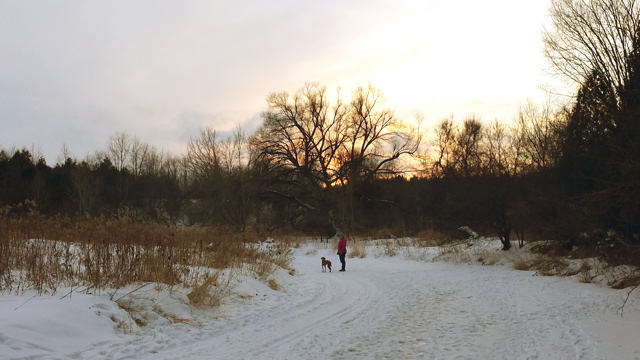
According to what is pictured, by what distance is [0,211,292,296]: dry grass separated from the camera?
6.98 metres

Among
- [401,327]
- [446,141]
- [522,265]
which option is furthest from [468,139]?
[401,327]

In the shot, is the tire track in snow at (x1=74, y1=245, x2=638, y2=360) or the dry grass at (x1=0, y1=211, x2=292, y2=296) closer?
the tire track in snow at (x1=74, y1=245, x2=638, y2=360)

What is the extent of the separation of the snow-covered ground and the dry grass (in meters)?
0.55

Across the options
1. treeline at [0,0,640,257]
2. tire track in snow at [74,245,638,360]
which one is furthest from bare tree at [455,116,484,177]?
tire track in snow at [74,245,638,360]

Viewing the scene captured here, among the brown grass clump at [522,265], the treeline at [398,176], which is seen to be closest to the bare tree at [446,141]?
the treeline at [398,176]

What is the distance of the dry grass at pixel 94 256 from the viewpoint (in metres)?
6.98

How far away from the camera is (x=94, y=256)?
25.8ft

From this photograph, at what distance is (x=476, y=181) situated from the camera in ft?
67.4

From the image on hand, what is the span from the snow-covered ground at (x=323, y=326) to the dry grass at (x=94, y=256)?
55 centimetres

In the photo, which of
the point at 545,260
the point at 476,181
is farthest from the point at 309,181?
the point at 545,260

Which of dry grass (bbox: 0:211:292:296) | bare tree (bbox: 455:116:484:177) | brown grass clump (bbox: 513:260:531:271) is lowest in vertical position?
brown grass clump (bbox: 513:260:531:271)

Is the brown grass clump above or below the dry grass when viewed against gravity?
below

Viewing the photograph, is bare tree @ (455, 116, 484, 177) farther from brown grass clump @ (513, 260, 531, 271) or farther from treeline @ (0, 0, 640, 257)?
brown grass clump @ (513, 260, 531, 271)

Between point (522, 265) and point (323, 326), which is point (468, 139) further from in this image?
point (323, 326)
